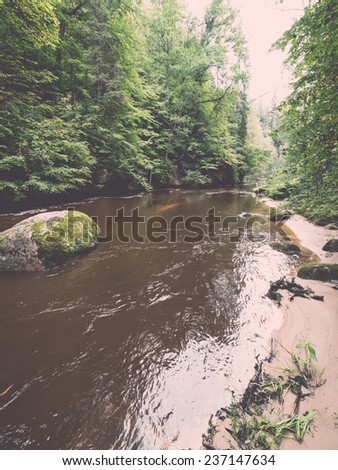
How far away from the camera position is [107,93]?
11.9 metres

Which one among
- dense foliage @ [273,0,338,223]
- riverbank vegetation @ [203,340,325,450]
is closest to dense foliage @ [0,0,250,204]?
dense foliage @ [273,0,338,223]

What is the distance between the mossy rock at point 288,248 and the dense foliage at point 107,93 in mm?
8275

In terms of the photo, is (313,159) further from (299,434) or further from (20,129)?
(20,129)

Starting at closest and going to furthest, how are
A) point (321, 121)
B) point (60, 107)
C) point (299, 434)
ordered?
point (299, 434) → point (321, 121) → point (60, 107)

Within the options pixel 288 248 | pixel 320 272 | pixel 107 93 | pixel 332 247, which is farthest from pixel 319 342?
pixel 107 93

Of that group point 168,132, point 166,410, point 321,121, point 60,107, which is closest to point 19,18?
point 60,107

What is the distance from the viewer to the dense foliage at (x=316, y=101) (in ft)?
10.4

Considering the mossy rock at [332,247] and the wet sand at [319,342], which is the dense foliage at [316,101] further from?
the wet sand at [319,342]

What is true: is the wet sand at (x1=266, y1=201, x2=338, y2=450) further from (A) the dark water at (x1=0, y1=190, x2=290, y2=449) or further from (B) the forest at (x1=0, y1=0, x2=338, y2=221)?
(B) the forest at (x1=0, y1=0, x2=338, y2=221)

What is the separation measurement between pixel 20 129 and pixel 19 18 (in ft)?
11.2

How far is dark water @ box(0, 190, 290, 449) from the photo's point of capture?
6.50 ft

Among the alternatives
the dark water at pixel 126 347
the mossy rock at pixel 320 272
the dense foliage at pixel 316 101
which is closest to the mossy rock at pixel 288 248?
the dark water at pixel 126 347

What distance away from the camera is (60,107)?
1002 cm
